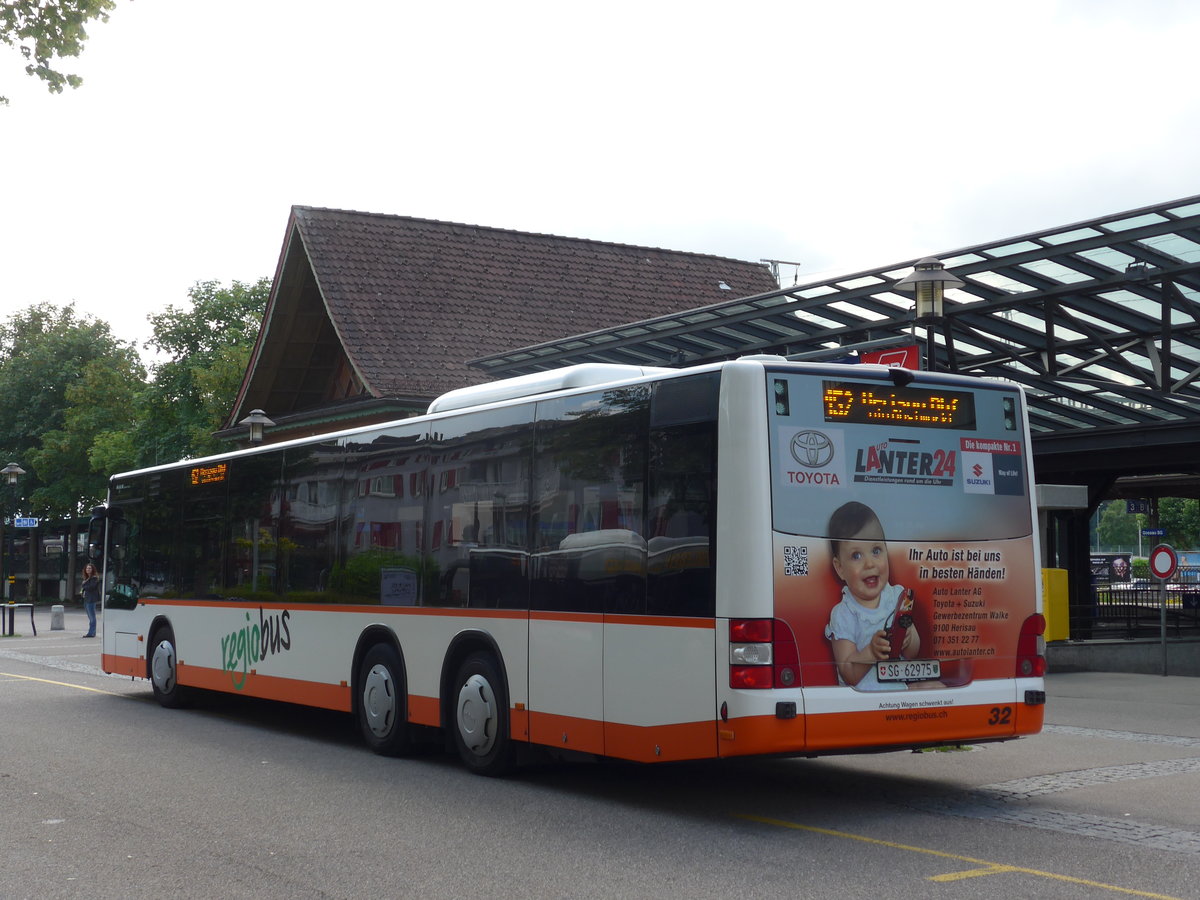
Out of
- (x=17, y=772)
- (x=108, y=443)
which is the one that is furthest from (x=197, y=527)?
(x=108, y=443)

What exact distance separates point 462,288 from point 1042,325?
14747 mm

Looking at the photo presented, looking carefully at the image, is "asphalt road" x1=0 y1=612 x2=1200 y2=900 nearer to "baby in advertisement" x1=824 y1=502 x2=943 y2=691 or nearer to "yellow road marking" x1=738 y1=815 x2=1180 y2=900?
"yellow road marking" x1=738 y1=815 x2=1180 y2=900

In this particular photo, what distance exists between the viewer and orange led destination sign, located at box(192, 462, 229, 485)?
16047mm

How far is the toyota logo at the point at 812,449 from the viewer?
352 inches

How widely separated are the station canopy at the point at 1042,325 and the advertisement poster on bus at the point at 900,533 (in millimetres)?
5840

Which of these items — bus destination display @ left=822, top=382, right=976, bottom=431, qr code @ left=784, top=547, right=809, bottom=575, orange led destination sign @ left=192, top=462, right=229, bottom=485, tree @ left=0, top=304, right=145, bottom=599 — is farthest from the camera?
tree @ left=0, top=304, right=145, bottom=599

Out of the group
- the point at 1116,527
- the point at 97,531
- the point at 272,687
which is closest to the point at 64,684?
the point at 97,531

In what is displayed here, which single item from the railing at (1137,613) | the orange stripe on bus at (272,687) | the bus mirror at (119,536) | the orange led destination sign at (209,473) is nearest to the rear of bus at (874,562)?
the orange stripe on bus at (272,687)

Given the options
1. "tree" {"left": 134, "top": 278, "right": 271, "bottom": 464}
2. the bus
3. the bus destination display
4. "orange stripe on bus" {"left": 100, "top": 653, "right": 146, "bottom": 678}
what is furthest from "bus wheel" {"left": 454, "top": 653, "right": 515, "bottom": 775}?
"tree" {"left": 134, "top": 278, "right": 271, "bottom": 464}

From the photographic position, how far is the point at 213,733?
14336 millimetres

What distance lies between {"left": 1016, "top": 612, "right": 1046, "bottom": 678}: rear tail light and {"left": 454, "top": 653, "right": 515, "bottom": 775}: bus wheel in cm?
362

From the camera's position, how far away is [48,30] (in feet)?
49.5

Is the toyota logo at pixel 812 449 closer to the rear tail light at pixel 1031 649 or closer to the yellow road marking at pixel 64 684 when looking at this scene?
the rear tail light at pixel 1031 649

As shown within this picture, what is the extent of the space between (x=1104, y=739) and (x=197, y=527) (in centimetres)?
974
